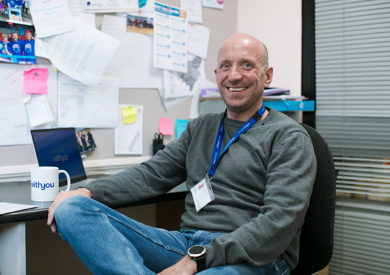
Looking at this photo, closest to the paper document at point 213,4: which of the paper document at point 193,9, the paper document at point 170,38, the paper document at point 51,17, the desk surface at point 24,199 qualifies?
the paper document at point 193,9

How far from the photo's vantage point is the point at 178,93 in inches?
86.7

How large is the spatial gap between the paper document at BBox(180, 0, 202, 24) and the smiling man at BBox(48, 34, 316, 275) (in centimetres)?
82

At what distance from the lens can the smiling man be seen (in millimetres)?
1104

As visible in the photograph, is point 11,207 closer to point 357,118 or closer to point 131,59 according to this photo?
point 131,59

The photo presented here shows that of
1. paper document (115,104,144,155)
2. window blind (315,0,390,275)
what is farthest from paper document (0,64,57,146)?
window blind (315,0,390,275)

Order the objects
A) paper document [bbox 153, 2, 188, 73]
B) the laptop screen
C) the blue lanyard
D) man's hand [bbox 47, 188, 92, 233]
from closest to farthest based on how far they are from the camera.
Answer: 1. man's hand [bbox 47, 188, 92, 233]
2. the blue lanyard
3. the laptop screen
4. paper document [bbox 153, 2, 188, 73]

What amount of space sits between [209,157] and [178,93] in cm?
80

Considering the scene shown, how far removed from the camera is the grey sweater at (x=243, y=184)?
112 cm

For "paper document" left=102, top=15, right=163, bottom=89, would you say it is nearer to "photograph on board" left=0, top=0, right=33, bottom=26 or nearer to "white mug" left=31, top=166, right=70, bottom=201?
"photograph on board" left=0, top=0, right=33, bottom=26

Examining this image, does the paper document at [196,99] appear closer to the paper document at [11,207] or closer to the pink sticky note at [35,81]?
the pink sticky note at [35,81]

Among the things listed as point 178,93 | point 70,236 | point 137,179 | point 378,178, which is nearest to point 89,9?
point 178,93

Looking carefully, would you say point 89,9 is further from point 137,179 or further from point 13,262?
point 13,262

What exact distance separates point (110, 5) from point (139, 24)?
0.60ft

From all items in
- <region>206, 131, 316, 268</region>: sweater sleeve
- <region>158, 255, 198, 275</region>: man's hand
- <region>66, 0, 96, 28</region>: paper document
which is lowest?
<region>158, 255, 198, 275</region>: man's hand
